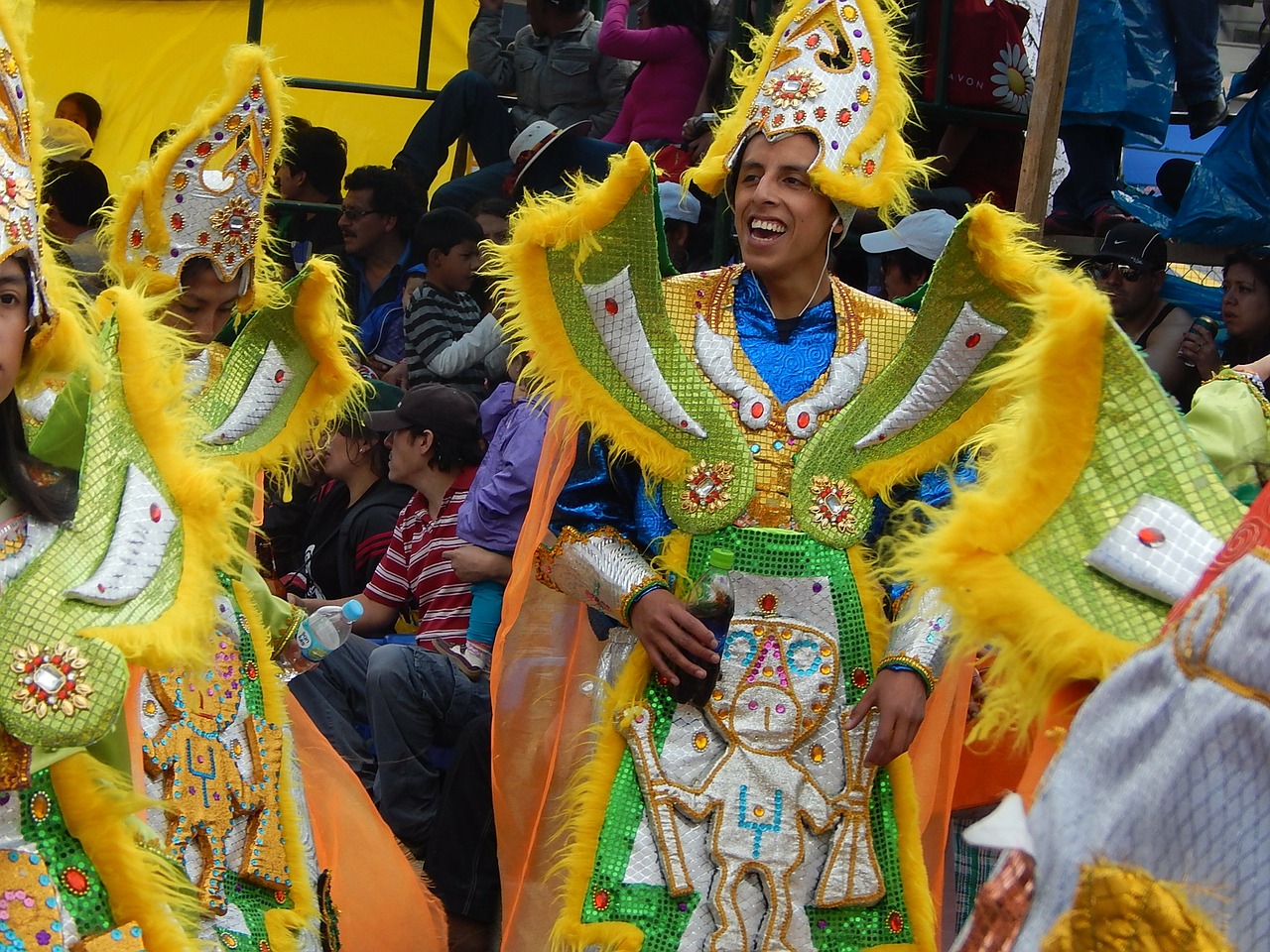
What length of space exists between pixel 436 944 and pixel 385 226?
152 inches

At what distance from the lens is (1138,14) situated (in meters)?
6.00

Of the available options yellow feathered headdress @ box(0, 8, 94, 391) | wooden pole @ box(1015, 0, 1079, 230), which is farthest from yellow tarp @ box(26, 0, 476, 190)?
yellow feathered headdress @ box(0, 8, 94, 391)

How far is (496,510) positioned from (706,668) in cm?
174

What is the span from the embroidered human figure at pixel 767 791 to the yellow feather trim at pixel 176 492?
1.07 metres

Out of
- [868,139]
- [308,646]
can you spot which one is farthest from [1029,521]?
[308,646]

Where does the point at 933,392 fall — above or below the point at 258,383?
above

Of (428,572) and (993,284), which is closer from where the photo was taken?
(993,284)

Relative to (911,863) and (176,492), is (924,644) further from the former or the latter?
(176,492)

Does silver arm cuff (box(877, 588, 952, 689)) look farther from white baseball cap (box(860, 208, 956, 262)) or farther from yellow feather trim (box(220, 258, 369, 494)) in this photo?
white baseball cap (box(860, 208, 956, 262))

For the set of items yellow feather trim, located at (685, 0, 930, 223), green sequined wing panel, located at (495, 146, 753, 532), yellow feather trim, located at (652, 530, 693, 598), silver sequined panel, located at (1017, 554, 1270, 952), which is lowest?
yellow feather trim, located at (652, 530, 693, 598)

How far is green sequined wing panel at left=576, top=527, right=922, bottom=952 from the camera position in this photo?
3299 mm

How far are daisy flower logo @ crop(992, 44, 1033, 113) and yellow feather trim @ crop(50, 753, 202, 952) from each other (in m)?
4.43

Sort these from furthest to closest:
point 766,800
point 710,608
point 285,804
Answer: point 285,804 < point 710,608 < point 766,800

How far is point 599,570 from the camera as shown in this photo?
11.6ft
